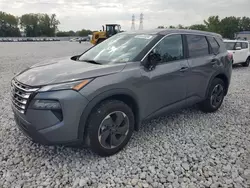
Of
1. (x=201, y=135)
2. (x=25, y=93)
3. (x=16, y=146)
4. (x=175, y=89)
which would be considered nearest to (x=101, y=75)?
(x=25, y=93)

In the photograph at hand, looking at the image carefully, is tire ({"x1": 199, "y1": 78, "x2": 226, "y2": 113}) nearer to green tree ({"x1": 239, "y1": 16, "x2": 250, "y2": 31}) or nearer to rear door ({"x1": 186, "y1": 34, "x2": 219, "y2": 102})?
rear door ({"x1": 186, "y1": 34, "x2": 219, "y2": 102})

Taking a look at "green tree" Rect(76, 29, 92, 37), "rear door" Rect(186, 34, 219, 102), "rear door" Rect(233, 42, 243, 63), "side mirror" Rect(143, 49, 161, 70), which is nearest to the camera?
"side mirror" Rect(143, 49, 161, 70)

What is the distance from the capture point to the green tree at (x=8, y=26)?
84.6 m

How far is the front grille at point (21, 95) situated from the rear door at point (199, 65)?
2549 millimetres

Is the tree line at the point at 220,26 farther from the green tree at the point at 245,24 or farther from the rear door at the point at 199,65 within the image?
the rear door at the point at 199,65

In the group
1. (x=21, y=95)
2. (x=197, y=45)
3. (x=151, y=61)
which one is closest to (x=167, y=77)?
(x=151, y=61)

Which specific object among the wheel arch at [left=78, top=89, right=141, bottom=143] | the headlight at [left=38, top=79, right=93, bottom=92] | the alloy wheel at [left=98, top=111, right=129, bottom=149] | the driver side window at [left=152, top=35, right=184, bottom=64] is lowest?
the alloy wheel at [left=98, top=111, right=129, bottom=149]

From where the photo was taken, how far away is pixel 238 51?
11102 millimetres

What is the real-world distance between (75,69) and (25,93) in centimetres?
67

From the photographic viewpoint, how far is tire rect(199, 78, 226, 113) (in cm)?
430

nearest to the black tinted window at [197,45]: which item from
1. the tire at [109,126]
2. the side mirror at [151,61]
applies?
the side mirror at [151,61]

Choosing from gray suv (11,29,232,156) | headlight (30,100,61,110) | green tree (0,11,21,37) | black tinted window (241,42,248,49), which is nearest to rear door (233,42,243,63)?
black tinted window (241,42,248,49)

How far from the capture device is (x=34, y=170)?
2.61 metres

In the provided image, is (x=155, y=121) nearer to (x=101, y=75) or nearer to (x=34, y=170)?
(x=101, y=75)
